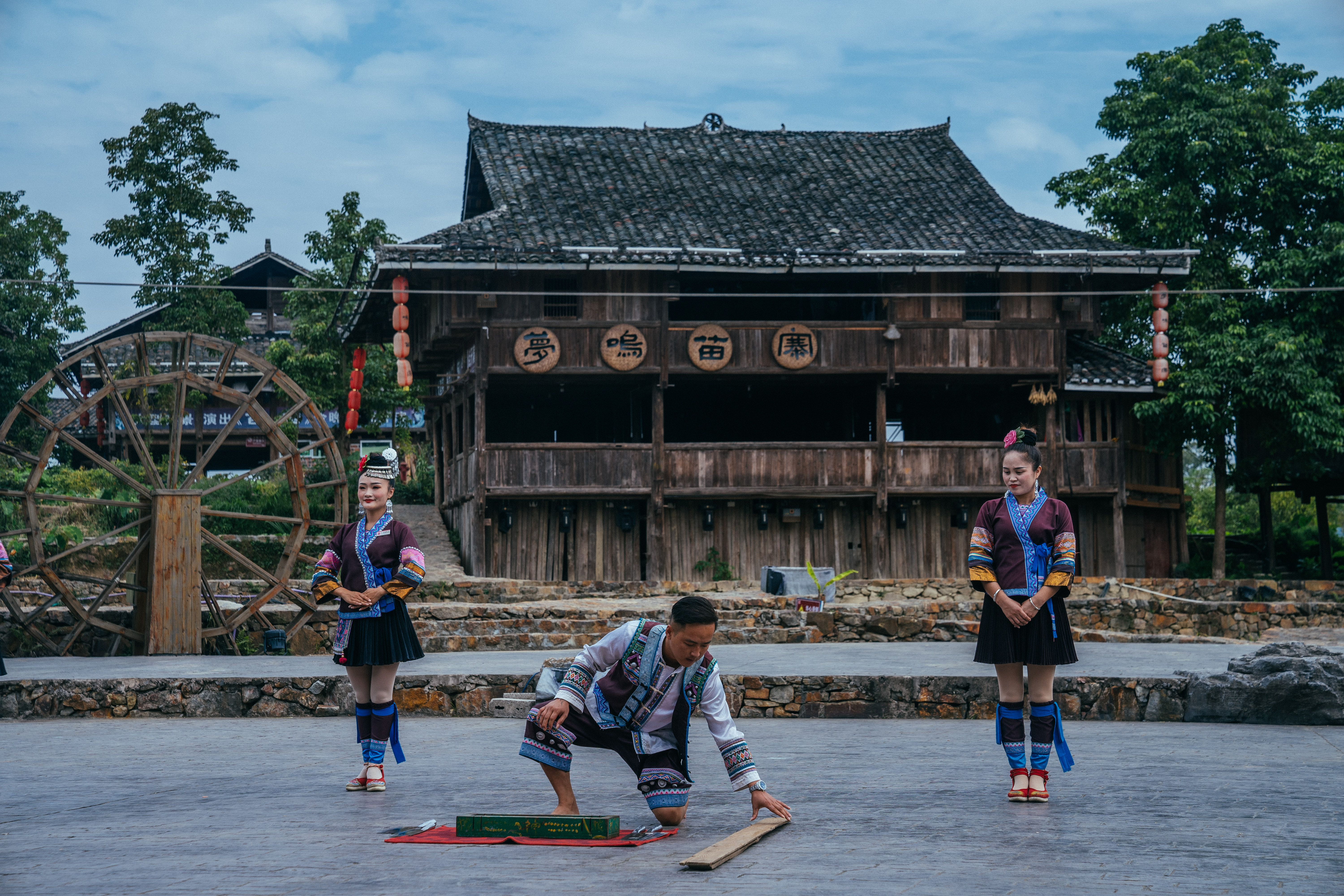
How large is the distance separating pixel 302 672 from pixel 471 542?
1428cm

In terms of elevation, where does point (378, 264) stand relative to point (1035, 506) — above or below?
above

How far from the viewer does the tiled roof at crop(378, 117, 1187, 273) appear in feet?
80.5

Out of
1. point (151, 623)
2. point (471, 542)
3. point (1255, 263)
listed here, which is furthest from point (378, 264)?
point (1255, 263)

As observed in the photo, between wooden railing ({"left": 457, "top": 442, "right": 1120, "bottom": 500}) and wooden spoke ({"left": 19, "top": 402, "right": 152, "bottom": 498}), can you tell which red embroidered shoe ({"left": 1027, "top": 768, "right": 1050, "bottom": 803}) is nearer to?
wooden spoke ({"left": 19, "top": 402, "right": 152, "bottom": 498})

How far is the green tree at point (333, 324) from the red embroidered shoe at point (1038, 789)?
26.1m

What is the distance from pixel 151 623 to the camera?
1579 centimetres

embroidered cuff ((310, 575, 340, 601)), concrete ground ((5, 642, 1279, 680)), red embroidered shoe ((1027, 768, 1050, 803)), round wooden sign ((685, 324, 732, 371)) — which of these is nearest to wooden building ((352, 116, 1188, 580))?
round wooden sign ((685, 324, 732, 371))

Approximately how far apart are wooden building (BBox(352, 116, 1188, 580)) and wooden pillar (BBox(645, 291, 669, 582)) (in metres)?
0.05

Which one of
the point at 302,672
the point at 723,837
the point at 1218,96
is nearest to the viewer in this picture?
the point at 723,837

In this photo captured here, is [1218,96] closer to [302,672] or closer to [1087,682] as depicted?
[1087,682]

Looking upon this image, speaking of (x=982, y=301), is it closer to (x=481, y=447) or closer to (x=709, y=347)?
(x=709, y=347)

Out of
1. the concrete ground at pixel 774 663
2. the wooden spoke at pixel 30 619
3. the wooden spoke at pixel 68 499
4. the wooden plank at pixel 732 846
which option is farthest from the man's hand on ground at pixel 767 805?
the wooden spoke at pixel 30 619

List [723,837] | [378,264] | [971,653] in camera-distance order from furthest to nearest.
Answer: [378,264] → [971,653] → [723,837]

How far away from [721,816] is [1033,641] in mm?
1869
